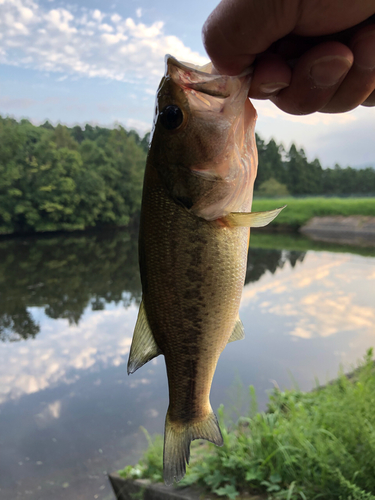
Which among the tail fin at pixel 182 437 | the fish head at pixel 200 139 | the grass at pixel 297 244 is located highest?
the fish head at pixel 200 139

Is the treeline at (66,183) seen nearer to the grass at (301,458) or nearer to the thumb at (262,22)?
the grass at (301,458)

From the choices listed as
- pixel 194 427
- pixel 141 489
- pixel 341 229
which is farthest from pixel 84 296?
pixel 341 229

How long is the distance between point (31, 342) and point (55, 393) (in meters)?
3.12

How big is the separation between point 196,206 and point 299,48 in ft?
2.58

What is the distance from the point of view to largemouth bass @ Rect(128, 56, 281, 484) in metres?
1.32

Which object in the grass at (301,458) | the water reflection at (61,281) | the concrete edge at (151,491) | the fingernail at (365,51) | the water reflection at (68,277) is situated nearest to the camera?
the fingernail at (365,51)

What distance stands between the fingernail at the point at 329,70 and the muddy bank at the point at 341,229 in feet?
83.7

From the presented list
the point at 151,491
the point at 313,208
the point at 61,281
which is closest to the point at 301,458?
the point at 151,491

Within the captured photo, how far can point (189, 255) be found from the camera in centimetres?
132

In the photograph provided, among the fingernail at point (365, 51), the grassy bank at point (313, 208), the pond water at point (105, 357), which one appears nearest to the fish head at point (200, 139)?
the fingernail at point (365, 51)

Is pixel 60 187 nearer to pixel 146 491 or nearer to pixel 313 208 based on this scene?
pixel 313 208

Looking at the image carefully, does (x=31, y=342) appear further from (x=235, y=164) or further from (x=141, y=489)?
(x=235, y=164)

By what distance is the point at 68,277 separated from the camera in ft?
56.1

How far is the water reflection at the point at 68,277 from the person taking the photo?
484 inches
